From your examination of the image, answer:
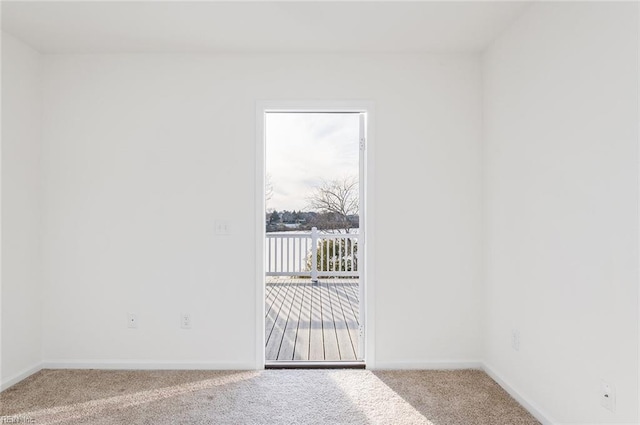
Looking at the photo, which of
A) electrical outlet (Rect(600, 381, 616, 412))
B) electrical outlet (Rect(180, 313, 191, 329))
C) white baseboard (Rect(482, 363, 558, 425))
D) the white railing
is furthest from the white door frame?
the white railing

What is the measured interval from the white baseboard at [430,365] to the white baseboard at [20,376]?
8.16 feet

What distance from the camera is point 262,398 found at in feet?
7.69

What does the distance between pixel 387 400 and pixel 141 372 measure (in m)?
1.81

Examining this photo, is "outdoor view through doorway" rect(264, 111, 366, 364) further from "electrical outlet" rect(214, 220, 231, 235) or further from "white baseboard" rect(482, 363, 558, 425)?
"white baseboard" rect(482, 363, 558, 425)

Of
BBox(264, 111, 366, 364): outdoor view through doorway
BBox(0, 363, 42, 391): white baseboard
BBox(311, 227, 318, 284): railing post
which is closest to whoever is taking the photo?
BBox(0, 363, 42, 391): white baseboard

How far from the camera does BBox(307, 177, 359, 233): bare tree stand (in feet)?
11.0

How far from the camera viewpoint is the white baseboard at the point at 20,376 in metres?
2.44

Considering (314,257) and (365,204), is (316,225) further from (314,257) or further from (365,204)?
(365,204)

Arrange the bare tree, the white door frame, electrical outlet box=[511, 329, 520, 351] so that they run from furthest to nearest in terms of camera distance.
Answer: the bare tree
the white door frame
electrical outlet box=[511, 329, 520, 351]

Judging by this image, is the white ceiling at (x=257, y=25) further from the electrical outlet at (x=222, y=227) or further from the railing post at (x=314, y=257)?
the railing post at (x=314, y=257)

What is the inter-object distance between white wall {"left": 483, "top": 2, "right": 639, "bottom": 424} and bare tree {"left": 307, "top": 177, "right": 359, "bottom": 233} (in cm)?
117

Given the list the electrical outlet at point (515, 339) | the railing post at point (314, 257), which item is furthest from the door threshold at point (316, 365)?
the railing post at point (314, 257)

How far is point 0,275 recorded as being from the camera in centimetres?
243

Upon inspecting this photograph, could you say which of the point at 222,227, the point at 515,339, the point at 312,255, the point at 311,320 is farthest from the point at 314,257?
the point at 515,339
